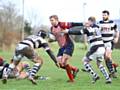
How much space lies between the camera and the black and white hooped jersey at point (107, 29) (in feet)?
58.7

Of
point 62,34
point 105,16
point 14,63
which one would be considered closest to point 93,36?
point 62,34

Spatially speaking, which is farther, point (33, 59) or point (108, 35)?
point (108, 35)

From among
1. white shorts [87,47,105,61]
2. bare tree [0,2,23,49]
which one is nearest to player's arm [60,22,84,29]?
white shorts [87,47,105,61]

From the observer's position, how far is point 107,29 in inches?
709

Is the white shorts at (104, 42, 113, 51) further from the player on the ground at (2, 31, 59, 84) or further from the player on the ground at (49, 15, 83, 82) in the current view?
the player on the ground at (2, 31, 59, 84)

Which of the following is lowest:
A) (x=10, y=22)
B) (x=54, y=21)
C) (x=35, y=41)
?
(x=10, y=22)

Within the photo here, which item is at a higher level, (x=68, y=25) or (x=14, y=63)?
(x=68, y=25)

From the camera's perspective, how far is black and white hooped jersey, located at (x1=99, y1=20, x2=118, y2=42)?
17891 mm

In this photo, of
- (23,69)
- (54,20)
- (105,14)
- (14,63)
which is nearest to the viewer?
(14,63)

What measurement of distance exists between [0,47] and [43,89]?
54568 mm

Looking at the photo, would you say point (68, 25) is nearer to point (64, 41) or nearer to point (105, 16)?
point (64, 41)

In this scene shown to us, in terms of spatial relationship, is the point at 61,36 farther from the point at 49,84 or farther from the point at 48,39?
the point at 49,84

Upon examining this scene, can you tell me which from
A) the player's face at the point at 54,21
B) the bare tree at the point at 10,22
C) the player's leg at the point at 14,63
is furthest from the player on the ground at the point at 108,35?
the bare tree at the point at 10,22

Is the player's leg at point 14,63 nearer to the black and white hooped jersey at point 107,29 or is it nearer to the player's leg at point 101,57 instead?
the player's leg at point 101,57
